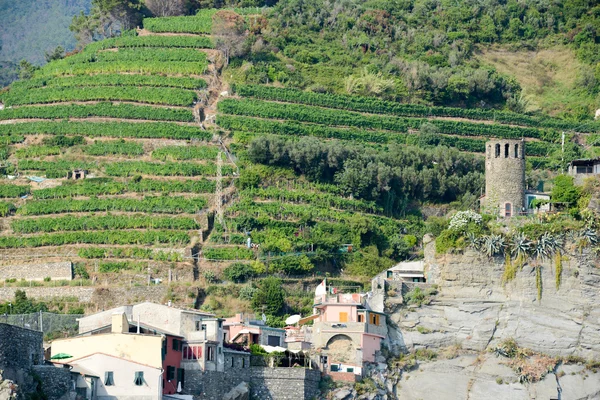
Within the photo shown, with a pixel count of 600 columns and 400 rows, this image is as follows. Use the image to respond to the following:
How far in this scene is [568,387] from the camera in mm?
63500

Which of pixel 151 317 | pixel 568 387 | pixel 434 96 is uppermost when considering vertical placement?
pixel 434 96

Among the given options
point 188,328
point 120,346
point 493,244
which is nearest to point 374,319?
point 493,244

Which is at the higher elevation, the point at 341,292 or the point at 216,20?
the point at 216,20

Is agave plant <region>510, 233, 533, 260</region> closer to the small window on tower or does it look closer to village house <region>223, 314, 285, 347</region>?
the small window on tower

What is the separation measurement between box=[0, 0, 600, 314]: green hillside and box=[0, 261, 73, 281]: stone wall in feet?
2.61

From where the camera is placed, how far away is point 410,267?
226 ft

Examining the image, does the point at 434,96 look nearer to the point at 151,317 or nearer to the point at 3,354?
the point at 151,317

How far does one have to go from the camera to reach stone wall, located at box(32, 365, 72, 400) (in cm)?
4734

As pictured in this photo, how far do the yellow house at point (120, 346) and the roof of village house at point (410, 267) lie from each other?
18607mm

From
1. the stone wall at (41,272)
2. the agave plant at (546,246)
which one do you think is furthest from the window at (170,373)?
the agave plant at (546,246)

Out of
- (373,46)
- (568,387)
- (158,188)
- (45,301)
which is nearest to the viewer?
(568,387)

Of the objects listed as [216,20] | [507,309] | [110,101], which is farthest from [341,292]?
[216,20]

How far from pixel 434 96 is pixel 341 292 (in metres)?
25.9

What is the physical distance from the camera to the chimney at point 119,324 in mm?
53875
